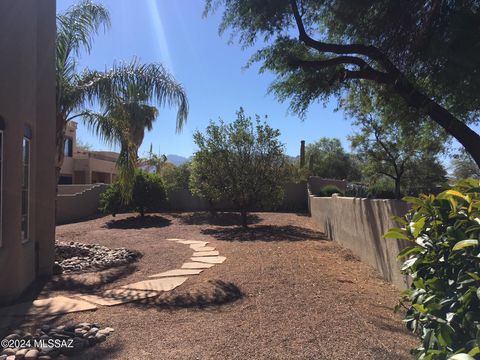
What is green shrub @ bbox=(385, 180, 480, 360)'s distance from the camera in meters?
2.51

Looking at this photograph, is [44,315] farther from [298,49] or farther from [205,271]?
[298,49]

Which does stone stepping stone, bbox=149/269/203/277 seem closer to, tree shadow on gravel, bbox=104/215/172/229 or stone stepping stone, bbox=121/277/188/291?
stone stepping stone, bbox=121/277/188/291

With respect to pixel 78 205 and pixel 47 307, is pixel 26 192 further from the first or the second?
pixel 78 205

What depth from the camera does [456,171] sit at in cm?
3152

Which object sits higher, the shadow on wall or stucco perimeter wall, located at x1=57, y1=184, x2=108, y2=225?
stucco perimeter wall, located at x1=57, y1=184, x2=108, y2=225

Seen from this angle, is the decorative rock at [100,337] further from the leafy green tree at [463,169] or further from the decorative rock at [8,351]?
the leafy green tree at [463,169]

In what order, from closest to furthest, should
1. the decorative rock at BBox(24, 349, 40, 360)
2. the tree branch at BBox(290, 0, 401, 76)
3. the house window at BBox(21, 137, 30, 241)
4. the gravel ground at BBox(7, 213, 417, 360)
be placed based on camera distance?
the decorative rock at BBox(24, 349, 40, 360), the gravel ground at BBox(7, 213, 417, 360), the house window at BBox(21, 137, 30, 241), the tree branch at BBox(290, 0, 401, 76)

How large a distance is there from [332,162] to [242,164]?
30.3m

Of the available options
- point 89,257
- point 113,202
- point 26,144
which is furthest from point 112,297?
point 113,202

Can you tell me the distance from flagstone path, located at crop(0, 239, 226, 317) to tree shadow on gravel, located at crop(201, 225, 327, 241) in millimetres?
4940

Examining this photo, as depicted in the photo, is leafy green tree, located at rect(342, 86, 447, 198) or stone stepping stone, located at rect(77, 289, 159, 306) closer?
stone stepping stone, located at rect(77, 289, 159, 306)

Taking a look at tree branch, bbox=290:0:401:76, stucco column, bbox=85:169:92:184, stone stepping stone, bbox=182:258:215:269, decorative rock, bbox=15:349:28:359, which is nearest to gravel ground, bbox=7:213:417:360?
stone stepping stone, bbox=182:258:215:269

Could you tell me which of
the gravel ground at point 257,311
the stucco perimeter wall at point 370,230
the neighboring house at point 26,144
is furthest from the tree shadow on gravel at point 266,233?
the neighboring house at point 26,144

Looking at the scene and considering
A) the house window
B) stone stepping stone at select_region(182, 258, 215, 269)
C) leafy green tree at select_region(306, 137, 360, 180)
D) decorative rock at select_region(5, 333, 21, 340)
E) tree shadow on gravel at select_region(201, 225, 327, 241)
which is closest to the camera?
decorative rock at select_region(5, 333, 21, 340)
